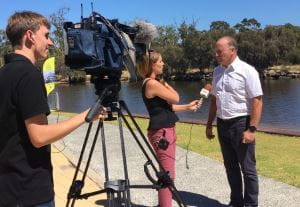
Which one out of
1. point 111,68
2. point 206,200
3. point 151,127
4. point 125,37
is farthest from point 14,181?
point 206,200

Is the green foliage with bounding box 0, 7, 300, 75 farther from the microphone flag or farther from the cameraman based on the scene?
the cameraman

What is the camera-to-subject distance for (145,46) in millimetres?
3842

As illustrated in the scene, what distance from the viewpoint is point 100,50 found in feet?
10.7

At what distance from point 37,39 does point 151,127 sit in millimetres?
2413

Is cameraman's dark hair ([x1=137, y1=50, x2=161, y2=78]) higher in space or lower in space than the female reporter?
higher

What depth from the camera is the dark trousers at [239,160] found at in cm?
502

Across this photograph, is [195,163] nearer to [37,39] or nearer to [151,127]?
[151,127]

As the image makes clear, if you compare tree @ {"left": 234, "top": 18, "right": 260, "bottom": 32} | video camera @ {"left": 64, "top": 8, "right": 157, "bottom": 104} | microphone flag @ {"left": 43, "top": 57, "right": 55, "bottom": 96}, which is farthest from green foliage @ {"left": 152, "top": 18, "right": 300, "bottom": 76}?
video camera @ {"left": 64, "top": 8, "right": 157, "bottom": 104}

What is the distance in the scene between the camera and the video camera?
3207 mm

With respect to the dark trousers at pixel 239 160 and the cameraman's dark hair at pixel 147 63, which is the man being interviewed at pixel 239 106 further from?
the cameraman's dark hair at pixel 147 63

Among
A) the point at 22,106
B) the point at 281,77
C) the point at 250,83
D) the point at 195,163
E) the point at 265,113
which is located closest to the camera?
the point at 22,106

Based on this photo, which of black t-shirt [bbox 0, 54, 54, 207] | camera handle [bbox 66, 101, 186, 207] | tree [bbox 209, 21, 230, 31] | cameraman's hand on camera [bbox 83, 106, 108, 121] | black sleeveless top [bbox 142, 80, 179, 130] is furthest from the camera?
tree [bbox 209, 21, 230, 31]

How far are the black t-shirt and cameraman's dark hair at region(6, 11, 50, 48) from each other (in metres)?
0.10

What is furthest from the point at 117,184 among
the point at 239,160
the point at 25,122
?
the point at 239,160
